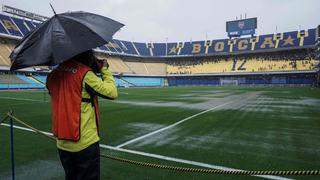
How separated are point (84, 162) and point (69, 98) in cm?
69

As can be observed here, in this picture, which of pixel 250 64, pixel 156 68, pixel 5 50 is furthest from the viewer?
pixel 156 68

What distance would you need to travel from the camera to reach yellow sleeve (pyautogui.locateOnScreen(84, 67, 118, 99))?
268 centimetres

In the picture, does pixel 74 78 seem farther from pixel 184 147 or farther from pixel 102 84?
pixel 184 147

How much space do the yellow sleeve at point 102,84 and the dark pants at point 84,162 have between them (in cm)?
57

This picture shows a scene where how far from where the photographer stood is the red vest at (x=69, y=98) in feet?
8.66

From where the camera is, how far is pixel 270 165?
17.9ft

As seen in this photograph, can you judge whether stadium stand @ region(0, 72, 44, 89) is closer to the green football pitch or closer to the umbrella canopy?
the green football pitch

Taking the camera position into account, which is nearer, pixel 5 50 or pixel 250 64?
pixel 5 50

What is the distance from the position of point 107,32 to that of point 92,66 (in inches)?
15.9

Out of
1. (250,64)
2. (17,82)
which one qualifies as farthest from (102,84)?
(250,64)

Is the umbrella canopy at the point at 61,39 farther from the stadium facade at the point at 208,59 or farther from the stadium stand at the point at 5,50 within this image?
the stadium stand at the point at 5,50

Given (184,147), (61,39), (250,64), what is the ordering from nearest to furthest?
(61,39)
(184,147)
(250,64)

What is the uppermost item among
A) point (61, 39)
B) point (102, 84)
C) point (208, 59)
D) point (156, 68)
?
point (208, 59)

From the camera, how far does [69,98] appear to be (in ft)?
8.68
